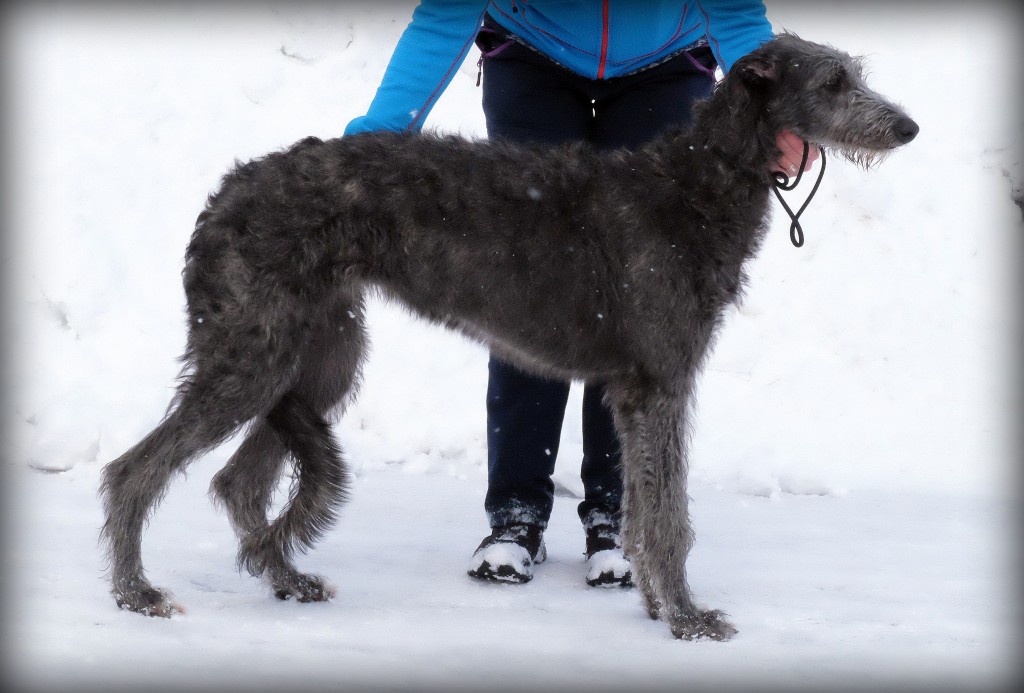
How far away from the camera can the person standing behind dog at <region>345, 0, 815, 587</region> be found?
3.55 metres

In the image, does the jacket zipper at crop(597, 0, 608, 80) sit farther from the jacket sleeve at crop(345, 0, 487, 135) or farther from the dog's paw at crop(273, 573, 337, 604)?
the dog's paw at crop(273, 573, 337, 604)

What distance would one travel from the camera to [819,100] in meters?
3.11

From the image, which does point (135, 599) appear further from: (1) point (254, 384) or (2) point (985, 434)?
(2) point (985, 434)

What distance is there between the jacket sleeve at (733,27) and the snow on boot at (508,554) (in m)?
1.87

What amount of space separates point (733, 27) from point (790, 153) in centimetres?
71

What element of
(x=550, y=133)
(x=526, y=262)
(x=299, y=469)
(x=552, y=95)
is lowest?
(x=299, y=469)

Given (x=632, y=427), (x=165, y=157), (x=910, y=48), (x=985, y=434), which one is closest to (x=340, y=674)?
(x=632, y=427)

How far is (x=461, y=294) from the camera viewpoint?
3.19 m

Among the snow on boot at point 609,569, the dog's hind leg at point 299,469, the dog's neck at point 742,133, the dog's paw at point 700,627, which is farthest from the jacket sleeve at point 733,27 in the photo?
the dog's paw at point 700,627

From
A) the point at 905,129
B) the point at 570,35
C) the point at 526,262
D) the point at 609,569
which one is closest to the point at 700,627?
the point at 609,569

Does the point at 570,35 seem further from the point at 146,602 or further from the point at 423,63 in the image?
the point at 146,602

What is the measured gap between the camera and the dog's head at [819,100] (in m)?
3.08

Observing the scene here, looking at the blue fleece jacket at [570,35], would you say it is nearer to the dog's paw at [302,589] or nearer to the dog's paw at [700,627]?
the dog's paw at [302,589]

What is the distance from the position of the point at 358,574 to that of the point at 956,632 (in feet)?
6.58
